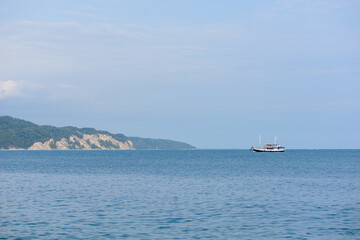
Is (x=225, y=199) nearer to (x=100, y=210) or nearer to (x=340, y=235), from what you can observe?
(x=100, y=210)

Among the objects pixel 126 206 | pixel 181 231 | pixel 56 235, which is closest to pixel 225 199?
pixel 126 206

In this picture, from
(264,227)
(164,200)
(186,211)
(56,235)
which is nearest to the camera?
(56,235)

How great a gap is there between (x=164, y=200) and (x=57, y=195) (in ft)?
46.8

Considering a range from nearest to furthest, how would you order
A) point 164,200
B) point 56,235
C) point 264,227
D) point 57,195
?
point 56,235
point 264,227
point 164,200
point 57,195

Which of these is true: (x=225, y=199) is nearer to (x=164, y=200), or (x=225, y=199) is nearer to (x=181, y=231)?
(x=164, y=200)

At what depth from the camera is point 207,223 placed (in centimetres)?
3441

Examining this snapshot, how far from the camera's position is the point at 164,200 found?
1880 inches

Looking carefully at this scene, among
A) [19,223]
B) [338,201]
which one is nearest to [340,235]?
[338,201]

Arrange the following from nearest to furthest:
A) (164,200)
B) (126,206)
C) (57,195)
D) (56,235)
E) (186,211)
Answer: (56,235) < (186,211) < (126,206) < (164,200) < (57,195)

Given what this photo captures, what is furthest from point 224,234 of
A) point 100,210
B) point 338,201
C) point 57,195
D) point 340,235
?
point 57,195

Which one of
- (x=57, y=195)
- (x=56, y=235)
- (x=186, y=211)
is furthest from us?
(x=57, y=195)

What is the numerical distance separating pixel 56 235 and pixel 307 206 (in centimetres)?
2600

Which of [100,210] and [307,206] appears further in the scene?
[307,206]

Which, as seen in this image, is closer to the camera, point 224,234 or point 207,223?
point 224,234
